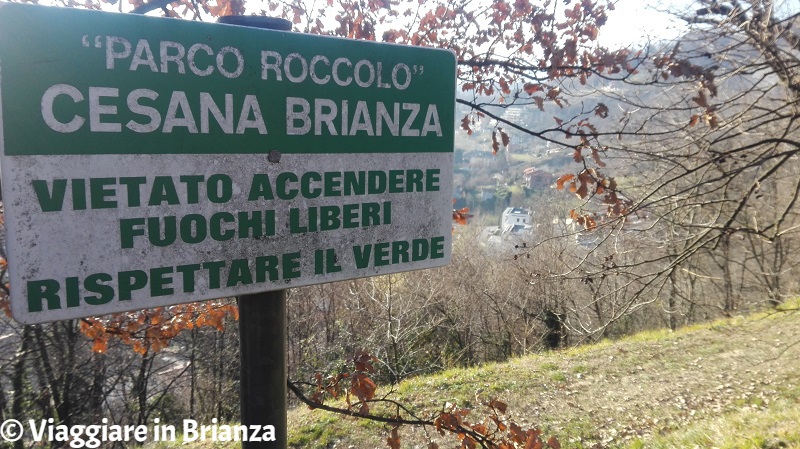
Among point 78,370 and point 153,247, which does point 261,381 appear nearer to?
point 153,247

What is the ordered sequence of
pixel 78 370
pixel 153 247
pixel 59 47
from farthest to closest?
pixel 78 370, pixel 153 247, pixel 59 47

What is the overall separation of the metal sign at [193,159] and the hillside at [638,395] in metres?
5.48

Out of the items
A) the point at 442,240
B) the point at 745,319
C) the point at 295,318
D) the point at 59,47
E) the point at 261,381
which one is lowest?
the point at 295,318

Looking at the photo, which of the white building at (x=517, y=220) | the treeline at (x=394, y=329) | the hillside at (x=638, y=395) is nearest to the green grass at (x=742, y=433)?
the hillside at (x=638, y=395)

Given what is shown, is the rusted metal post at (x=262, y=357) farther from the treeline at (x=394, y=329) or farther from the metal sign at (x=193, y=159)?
the treeline at (x=394, y=329)

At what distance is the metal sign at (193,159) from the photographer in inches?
48.6

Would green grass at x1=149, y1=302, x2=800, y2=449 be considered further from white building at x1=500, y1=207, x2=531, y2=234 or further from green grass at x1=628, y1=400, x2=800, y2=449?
white building at x1=500, y1=207, x2=531, y2=234

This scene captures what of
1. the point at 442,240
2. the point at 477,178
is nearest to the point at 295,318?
the point at 442,240

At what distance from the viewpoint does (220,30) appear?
4.67ft

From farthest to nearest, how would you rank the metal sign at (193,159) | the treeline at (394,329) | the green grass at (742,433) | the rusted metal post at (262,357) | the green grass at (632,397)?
the treeline at (394,329), the green grass at (632,397), the green grass at (742,433), the rusted metal post at (262,357), the metal sign at (193,159)

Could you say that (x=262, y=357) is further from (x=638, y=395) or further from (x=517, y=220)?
(x=517, y=220)

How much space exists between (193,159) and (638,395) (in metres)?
8.78

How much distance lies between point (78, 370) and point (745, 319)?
1577 centimetres

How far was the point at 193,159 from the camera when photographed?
1383 mm
